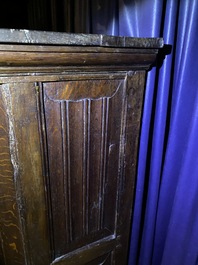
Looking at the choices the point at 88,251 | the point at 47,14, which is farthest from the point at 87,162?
the point at 47,14

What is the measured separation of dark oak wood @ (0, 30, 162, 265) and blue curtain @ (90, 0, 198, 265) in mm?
107

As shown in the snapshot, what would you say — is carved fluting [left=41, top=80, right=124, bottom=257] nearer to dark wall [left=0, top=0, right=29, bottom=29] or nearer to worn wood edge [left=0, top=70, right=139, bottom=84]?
worn wood edge [left=0, top=70, right=139, bottom=84]

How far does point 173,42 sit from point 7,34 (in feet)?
1.77

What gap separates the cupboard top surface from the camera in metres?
0.44

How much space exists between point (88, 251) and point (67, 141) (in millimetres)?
512

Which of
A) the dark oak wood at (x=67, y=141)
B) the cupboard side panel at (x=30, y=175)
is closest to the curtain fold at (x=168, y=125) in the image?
the dark oak wood at (x=67, y=141)

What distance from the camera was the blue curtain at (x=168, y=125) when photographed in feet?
2.27

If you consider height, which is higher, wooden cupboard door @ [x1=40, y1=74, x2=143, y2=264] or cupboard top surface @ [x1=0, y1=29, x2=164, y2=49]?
cupboard top surface @ [x1=0, y1=29, x2=164, y2=49]

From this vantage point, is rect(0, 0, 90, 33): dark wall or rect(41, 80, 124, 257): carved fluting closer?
rect(41, 80, 124, 257): carved fluting

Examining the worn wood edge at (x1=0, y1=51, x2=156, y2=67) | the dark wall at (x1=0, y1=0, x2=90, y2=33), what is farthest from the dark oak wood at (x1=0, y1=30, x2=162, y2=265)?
the dark wall at (x1=0, y1=0, x2=90, y2=33)

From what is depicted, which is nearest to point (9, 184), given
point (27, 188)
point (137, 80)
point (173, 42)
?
point (27, 188)

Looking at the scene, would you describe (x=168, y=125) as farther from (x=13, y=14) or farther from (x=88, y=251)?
(x=13, y=14)

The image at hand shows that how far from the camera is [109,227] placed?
90 centimetres

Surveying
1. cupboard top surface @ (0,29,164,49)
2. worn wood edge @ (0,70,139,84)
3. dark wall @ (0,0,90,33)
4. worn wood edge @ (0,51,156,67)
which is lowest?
worn wood edge @ (0,70,139,84)
